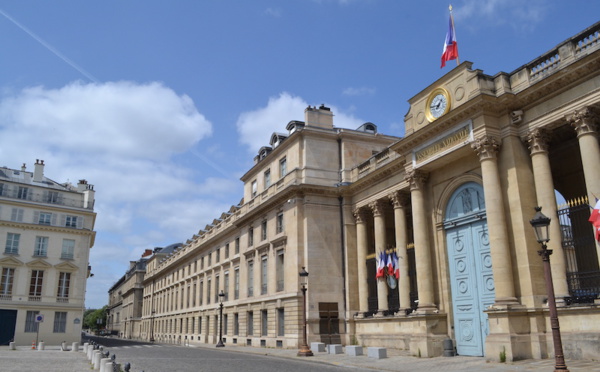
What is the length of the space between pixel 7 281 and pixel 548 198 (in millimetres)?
43179

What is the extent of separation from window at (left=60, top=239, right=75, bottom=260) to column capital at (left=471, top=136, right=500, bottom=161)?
39.6m

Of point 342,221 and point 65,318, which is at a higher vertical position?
point 342,221

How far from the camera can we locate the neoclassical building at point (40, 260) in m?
42.2

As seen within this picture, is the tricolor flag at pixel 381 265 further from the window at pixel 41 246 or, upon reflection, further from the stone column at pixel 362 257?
the window at pixel 41 246

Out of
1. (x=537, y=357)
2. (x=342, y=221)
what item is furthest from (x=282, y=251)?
(x=537, y=357)

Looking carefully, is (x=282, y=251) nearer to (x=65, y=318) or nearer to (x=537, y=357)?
(x=537, y=357)

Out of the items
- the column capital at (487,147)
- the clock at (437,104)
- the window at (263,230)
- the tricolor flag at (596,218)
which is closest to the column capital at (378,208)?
the clock at (437,104)

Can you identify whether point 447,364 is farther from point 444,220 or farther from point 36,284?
point 36,284

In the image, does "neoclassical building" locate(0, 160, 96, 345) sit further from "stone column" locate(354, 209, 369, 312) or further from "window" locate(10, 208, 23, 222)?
"stone column" locate(354, 209, 369, 312)

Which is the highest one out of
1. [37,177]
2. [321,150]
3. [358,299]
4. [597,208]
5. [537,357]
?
[37,177]

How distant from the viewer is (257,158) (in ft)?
131

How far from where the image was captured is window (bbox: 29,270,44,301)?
141ft

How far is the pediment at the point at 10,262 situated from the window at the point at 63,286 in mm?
3624

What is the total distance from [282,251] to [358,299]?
19.3 feet
